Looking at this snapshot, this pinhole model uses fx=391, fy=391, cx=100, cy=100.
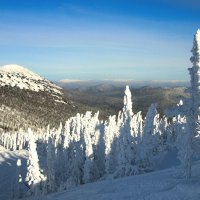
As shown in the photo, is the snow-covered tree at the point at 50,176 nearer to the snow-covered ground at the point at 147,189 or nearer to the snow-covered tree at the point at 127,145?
the snow-covered tree at the point at 127,145

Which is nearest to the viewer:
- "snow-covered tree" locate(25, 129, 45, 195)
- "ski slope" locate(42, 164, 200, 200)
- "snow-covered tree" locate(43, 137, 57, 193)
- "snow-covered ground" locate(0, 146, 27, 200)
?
"ski slope" locate(42, 164, 200, 200)

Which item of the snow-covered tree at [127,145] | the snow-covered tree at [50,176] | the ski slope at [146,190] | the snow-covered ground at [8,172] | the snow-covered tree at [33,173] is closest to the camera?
the ski slope at [146,190]


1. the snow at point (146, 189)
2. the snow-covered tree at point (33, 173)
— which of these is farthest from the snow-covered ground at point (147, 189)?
the snow-covered tree at point (33, 173)

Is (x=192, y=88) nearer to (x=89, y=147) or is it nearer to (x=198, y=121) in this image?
(x=198, y=121)

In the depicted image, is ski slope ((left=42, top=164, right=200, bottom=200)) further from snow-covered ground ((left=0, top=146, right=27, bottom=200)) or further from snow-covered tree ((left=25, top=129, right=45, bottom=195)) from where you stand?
snow-covered ground ((left=0, top=146, right=27, bottom=200))

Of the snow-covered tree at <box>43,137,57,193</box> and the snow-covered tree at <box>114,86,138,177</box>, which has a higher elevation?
the snow-covered tree at <box>114,86,138,177</box>

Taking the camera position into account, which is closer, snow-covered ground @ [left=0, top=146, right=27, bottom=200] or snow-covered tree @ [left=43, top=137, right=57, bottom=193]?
snow-covered tree @ [left=43, top=137, right=57, bottom=193]

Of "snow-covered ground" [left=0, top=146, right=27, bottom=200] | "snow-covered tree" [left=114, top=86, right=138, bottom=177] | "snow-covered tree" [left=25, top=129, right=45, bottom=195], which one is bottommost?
"snow-covered ground" [left=0, top=146, right=27, bottom=200]

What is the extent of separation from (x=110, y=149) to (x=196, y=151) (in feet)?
124

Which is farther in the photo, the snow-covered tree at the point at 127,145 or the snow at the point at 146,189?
the snow-covered tree at the point at 127,145

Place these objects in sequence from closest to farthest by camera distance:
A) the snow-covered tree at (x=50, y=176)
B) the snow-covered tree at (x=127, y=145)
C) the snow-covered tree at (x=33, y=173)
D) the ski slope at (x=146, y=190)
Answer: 1. the ski slope at (x=146, y=190)
2. the snow-covered tree at (x=127, y=145)
3. the snow-covered tree at (x=33, y=173)
4. the snow-covered tree at (x=50, y=176)

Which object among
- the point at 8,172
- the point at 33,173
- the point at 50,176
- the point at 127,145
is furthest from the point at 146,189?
the point at 8,172

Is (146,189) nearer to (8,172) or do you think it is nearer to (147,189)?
(147,189)

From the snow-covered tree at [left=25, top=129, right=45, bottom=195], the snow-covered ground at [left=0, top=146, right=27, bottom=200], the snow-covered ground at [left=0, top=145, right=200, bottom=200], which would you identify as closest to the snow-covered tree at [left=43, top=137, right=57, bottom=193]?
the snow-covered tree at [left=25, top=129, right=45, bottom=195]
